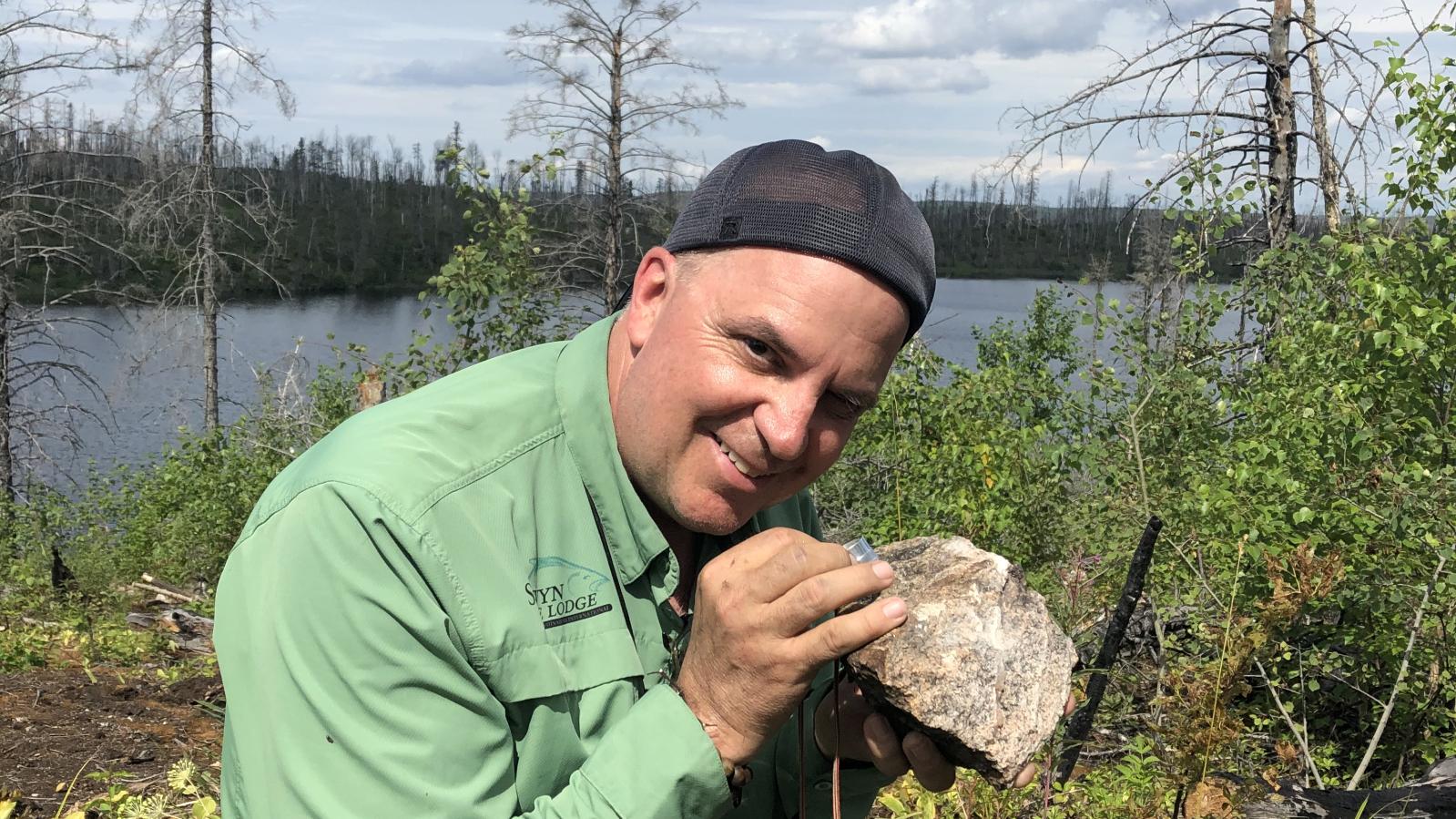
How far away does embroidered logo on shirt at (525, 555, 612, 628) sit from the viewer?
1832 millimetres

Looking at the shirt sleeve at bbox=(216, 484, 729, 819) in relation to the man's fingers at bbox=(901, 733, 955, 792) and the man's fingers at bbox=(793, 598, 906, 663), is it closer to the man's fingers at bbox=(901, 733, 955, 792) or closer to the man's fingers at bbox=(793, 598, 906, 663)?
the man's fingers at bbox=(793, 598, 906, 663)

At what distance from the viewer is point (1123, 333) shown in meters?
6.95

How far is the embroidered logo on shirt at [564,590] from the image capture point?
1832mm

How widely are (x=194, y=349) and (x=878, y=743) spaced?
19656 mm

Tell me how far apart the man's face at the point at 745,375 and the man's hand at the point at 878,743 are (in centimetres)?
59

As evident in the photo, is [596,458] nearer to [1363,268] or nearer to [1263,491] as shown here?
[1263,491]

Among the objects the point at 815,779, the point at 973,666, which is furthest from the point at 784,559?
the point at 815,779

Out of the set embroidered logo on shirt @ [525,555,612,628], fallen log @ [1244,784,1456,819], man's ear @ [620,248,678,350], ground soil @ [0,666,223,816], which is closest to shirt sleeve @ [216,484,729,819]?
embroidered logo on shirt @ [525,555,612,628]

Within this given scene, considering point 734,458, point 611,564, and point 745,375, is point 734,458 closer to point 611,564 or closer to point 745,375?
point 745,375

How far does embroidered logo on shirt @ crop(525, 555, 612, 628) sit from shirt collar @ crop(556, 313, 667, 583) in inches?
3.3

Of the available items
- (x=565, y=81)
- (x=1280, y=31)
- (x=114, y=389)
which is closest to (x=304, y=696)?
(x=1280, y=31)

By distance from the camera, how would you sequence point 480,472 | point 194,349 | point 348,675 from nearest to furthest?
point 348,675, point 480,472, point 194,349

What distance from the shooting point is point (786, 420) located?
75.7 inches

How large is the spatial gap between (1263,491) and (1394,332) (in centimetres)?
87
